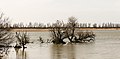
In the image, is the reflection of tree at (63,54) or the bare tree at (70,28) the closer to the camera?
the reflection of tree at (63,54)

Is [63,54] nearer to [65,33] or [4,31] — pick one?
[4,31]

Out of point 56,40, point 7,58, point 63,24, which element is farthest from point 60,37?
point 7,58

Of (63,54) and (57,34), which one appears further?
(57,34)

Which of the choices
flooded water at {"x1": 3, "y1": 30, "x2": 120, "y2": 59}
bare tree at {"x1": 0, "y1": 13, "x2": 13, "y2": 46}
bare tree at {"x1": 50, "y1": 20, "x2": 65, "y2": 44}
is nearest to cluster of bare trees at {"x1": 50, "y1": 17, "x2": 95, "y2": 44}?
bare tree at {"x1": 50, "y1": 20, "x2": 65, "y2": 44}

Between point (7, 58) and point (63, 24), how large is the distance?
32183 mm

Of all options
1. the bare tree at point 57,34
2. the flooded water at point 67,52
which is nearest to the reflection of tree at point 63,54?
the flooded water at point 67,52

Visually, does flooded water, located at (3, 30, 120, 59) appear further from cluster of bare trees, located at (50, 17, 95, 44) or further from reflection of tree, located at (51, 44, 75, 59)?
cluster of bare trees, located at (50, 17, 95, 44)

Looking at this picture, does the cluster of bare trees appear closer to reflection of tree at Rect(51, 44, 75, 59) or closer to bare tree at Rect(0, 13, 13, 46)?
reflection of tree at Rect(51, 44, 75, 59)

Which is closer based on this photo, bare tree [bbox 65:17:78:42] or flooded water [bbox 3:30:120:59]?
flooded water [bbox 3:30:120:59]

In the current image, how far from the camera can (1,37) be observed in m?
28.3

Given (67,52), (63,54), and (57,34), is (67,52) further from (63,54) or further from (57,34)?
(57,34)

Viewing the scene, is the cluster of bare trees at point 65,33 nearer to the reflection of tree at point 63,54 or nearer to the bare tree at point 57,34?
the bare tree at point 57,34

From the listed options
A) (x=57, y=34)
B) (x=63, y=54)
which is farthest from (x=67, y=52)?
(x=57, y=34)

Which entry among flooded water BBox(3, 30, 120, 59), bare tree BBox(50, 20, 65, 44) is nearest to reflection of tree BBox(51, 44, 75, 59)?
flooded water BBox(3, 30, 120, 59)
